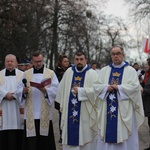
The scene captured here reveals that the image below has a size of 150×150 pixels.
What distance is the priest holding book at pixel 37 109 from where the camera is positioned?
6828 mm

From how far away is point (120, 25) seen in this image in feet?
178

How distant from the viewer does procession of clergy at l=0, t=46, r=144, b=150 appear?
616cm

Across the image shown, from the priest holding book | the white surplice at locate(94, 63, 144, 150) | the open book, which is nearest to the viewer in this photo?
the white surplice at locate(94, 63, 144, 150)

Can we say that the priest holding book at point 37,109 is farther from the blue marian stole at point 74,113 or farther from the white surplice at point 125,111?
the white surplice at point 125,111

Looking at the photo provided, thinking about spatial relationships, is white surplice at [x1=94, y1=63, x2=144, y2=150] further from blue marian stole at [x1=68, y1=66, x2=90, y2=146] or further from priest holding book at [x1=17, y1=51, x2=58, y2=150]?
priest holding book at [x1=17, y1=51, x2=58, y2=150]

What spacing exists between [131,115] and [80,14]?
23150 millimetres

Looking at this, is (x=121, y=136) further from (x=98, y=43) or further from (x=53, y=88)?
(x=98, y=43)

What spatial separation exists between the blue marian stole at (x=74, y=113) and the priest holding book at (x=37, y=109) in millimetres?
440

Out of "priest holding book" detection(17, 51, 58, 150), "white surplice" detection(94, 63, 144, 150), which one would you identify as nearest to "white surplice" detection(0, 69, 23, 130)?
"priest holding book" detection(17, 51, 58, 150)

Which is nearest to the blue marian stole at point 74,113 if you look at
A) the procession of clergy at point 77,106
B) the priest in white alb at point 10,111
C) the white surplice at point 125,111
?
the procession of clergy at point 77,106

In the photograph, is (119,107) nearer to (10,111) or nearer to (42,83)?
(42,83)

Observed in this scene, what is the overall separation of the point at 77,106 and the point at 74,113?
0.14 metres

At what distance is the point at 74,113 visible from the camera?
662cm

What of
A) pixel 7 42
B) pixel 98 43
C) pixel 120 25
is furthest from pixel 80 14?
pixel 120 25
